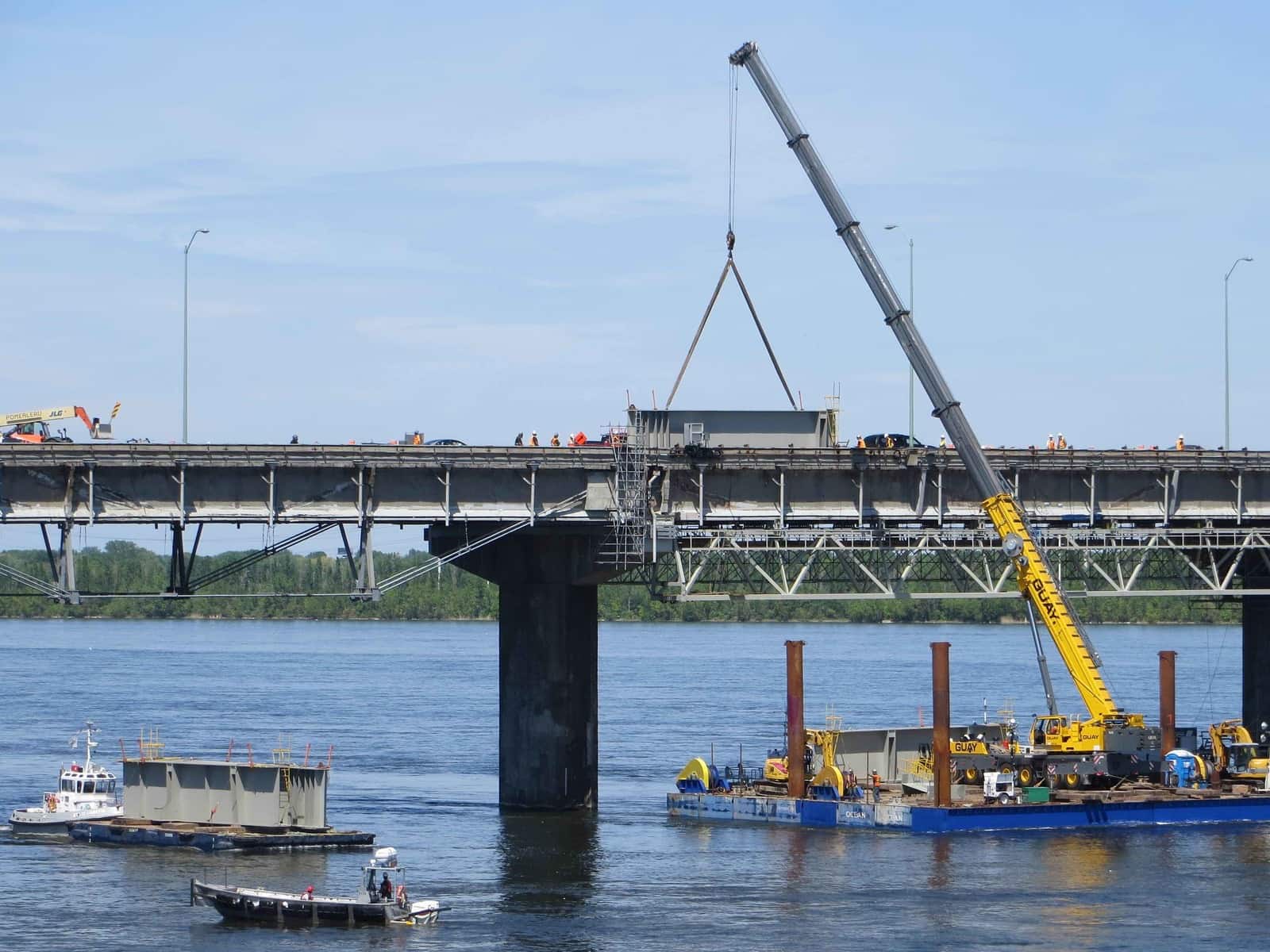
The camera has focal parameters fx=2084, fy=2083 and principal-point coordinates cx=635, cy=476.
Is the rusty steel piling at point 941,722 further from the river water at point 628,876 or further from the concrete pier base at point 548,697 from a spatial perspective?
the concrete pier base at point 548,697

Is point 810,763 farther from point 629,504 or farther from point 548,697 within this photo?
point 629,504

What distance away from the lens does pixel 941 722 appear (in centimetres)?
6900

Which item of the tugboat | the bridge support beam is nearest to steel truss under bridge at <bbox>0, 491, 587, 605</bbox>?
the tugboat

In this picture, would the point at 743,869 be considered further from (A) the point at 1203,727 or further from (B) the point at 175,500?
(A) the point at 1203,727

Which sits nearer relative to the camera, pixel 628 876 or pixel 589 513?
pixel 628 876

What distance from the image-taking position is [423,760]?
318ft

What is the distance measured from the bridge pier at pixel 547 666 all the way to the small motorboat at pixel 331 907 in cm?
1886

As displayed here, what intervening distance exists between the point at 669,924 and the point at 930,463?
2584cm

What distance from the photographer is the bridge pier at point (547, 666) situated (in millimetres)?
73188

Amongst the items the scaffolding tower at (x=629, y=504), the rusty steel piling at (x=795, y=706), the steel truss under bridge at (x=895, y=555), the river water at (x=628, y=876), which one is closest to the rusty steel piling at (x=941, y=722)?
the steel truss under bridge at (x=895, y=555)

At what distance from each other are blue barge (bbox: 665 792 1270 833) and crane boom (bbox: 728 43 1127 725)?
4258mm

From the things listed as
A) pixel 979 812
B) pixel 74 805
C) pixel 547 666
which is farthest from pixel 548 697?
pixel 74 805

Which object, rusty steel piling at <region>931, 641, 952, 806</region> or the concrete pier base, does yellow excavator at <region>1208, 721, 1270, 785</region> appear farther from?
the concrete pier base

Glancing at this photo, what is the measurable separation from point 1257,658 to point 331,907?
159 ft
